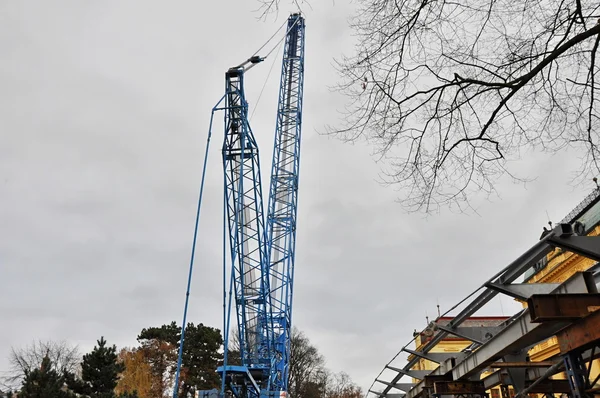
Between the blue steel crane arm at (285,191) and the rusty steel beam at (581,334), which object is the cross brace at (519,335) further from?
the blue steel crane arm at (285,191)

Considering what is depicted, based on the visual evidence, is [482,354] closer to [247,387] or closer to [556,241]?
[556,241]

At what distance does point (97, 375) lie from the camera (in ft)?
Result: 106

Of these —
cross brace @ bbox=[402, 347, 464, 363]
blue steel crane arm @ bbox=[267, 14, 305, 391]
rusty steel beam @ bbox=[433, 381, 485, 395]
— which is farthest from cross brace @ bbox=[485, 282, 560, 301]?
blue steel crane arm @ bbox=[267, 14, 305, 391]

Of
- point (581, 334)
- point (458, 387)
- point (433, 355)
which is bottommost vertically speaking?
point (581, 334)

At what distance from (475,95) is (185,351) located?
5660 centimetres

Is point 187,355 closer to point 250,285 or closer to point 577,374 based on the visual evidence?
point 250,285

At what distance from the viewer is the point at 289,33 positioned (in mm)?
39469

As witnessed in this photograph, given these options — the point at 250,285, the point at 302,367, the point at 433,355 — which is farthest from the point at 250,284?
the point at 302,367

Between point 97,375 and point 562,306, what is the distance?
105 feet

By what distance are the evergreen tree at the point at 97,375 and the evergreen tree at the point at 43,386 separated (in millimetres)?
2272

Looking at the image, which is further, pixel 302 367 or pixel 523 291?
pixel 302 367

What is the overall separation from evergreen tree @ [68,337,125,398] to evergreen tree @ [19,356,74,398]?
7.45 ft

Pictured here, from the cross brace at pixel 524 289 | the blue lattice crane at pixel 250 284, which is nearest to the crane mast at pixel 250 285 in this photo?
the blue lattice crane at pixel 250 284

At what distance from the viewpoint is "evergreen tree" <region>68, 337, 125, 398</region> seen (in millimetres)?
31625
